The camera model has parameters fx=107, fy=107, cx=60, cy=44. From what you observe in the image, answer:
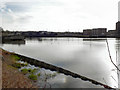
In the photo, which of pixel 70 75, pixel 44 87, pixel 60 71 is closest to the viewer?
pixel 44 87

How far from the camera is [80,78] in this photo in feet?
39.9

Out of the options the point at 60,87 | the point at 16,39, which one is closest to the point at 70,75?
the point at 60,87

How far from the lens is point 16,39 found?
76.1 meters

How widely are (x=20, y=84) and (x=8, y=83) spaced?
2.94 feet

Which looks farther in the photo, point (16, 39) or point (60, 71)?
point (16, 39)

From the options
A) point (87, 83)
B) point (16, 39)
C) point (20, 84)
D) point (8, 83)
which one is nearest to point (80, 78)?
point (87, 83)

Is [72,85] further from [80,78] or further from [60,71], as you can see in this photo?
[60,71]

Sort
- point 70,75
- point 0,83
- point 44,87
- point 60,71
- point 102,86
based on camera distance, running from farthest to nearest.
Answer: point 60,71, point 70,75, point 102,86, point 44,87, point 0,83

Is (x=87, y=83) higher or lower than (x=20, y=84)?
lower

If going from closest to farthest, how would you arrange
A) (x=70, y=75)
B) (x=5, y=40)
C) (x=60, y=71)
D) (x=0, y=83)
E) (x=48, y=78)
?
(x=0, y=83)
(x=48, y=78)
(x=70, y=75)
(x=60, y=71)
(x=5, y=40)

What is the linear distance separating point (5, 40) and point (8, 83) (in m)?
73.8

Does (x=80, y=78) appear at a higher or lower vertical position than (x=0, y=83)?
lower

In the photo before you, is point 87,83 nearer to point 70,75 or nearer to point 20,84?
point 70,75

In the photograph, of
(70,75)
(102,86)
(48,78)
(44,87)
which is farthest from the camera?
(70,75)
